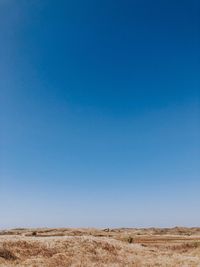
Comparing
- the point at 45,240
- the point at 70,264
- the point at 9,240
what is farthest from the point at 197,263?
the point at 9,240

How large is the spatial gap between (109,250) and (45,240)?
7207 millimetres

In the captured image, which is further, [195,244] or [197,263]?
[195,244]

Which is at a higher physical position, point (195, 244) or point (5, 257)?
point (195, 244)

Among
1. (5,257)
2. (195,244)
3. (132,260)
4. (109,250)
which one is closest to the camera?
(5,257)

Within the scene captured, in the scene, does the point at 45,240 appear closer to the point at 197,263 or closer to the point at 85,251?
the point at 85,251

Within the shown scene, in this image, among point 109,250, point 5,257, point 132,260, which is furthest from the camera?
point 109,250

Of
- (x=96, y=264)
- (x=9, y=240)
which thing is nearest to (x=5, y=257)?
(x=9, y=240)

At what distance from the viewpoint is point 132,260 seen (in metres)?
43.7

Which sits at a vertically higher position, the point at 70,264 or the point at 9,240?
the point at 9,240

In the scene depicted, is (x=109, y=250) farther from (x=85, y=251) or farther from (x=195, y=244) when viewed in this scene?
(x=195, y=244)

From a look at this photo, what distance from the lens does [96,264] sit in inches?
1599

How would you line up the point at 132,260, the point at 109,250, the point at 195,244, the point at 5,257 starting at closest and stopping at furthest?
the point at 5,257, the point at 132,260, the point at 109,250, the point at 195,244

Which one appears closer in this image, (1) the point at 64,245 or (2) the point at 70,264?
(2) the point at 70,264

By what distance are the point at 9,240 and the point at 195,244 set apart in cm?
3002
